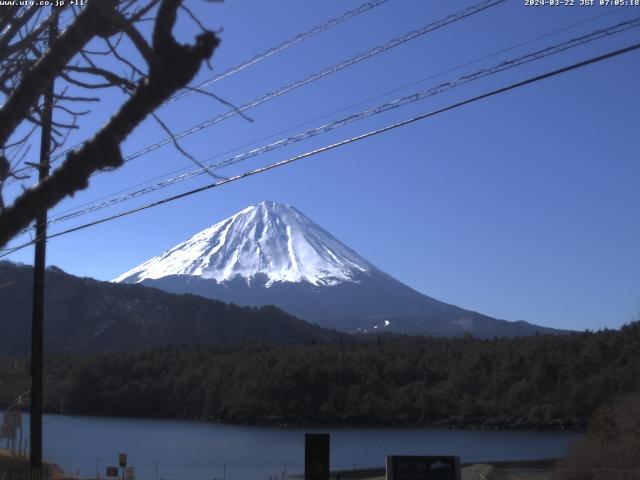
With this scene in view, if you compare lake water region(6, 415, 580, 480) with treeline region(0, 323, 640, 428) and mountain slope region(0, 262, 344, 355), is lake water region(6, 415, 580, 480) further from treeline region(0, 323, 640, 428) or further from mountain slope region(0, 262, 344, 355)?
mountain slope region(0, 262, 344, 355)

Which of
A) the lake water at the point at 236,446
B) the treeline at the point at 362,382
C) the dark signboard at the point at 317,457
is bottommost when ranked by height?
the lake water at the point at 236,446

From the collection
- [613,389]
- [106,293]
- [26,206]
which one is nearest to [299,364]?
[613,389]

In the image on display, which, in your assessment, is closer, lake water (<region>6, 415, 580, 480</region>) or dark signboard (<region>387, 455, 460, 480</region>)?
dark signboard (<region>387, 455, 460, 480</region>)

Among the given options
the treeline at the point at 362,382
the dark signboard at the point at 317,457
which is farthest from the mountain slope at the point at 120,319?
the dark signboard at the point at 317,457

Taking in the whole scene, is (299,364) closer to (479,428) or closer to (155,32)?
(479,428)

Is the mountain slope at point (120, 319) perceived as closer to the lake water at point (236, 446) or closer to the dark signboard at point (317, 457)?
the lake water at point (236, 446)

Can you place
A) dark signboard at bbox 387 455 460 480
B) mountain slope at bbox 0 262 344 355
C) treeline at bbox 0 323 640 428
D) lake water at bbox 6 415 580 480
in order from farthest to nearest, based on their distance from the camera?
mountain slope at bbox 0 262 344 355 → treeline at bbox 0 323 640 428 → lake water at bbox 6 415 580 480 → dark signboard at bbox 387 455 460 480

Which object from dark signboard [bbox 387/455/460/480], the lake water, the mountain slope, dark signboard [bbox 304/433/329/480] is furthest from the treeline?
dark signboard [bbox 304/433/329/480]
